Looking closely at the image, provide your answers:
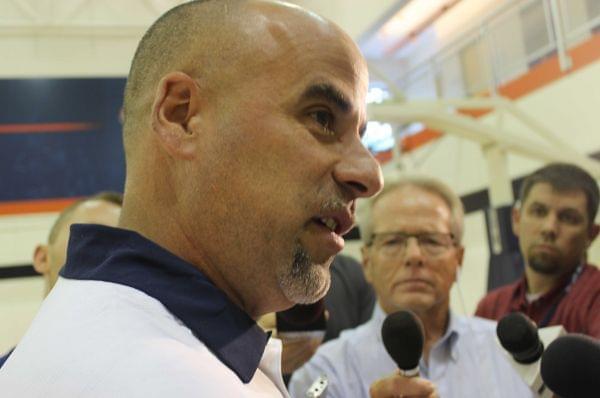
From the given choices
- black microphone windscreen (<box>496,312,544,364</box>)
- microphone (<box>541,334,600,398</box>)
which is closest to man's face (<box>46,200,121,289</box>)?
black microphone windscreen (<box>496,312,544,364</box>)

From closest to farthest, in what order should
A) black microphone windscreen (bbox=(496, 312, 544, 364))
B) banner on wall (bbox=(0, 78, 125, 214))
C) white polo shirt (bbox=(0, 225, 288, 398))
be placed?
white polo shirt (bbox=(0, 225, 288, 398)) < black microphone windscreen (bbox=(496, 312, 544, 364)) < banner on wall (bbox=(0, 78, 125, 214))

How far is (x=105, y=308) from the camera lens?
522 mm

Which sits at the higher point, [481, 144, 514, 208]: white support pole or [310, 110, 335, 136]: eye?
[310, 110, 335, 136]: eye

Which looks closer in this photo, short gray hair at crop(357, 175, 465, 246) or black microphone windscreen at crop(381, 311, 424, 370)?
black microphone windscreen at crop(381, 311, 424, 370)

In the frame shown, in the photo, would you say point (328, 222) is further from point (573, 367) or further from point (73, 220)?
point (73, 220)

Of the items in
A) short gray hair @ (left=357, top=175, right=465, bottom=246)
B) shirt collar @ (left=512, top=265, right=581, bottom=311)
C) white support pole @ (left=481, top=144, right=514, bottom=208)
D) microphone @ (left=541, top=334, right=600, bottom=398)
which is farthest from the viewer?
white support pole @ (left=481, top=144, right=514, bottom=208)

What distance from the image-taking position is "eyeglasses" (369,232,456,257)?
152cm

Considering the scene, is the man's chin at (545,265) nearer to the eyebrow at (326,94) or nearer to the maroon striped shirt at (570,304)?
the maroon striped shirt at (570,304)

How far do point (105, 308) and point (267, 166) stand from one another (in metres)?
0.22

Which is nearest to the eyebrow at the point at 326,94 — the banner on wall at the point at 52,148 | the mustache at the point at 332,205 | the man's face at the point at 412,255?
the mustache at the point at 332,205

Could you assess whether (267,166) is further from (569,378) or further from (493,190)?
(493,190)

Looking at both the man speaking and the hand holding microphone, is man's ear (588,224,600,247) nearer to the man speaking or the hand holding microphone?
the hand holding microphone

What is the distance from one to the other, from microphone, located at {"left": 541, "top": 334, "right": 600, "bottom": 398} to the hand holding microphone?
186 millimetres

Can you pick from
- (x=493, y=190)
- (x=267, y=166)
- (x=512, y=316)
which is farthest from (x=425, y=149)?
(x=267, y=166)
